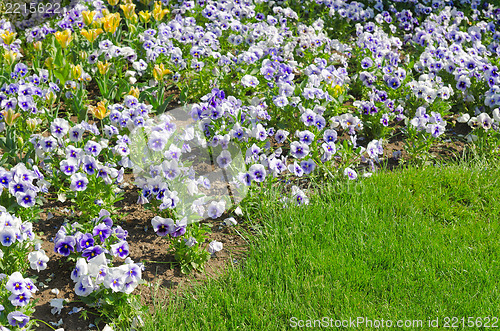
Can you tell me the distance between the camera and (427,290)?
2.51 m

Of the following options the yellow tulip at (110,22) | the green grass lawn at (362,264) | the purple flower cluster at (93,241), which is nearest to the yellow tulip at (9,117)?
the purple flower cluster at (93,241)

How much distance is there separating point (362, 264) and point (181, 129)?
5.73ft

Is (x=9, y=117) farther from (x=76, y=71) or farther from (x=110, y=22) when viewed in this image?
(x=110, y=22)

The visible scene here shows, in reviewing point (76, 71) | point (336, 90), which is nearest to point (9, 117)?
point (76, 71)

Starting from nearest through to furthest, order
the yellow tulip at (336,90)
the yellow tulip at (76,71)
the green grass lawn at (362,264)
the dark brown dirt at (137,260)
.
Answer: the green grass lawn at (362,264) < the dark brown dirt at (137,260) < the yellow tulip at (76,71) < the yellow tulip at (336,90)

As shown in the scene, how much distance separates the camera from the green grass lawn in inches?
95.7

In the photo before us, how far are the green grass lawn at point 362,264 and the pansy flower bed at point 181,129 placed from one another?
0.73 ft

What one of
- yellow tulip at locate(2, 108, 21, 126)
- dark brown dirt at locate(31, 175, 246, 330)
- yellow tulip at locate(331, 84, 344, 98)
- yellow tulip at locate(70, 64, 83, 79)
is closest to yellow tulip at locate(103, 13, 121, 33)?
yellow tulip at locate(70, 64, 83, 79)

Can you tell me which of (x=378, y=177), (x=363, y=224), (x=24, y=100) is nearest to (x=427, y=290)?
(x=363, y=224)

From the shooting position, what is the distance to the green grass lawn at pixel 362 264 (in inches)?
95.7

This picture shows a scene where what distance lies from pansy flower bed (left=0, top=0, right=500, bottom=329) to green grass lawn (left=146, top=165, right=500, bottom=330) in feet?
0.73

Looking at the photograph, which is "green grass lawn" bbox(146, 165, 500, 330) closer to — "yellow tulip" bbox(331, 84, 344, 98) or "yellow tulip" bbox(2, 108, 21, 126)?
"yellow tulip" bbox(331, 84, 344, 98)

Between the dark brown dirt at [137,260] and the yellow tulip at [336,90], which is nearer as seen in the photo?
the dark brown dirt at [137,260]

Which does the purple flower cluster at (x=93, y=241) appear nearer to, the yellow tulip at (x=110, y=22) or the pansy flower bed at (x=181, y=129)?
the pansy flower bed at (x=181, y=129)
